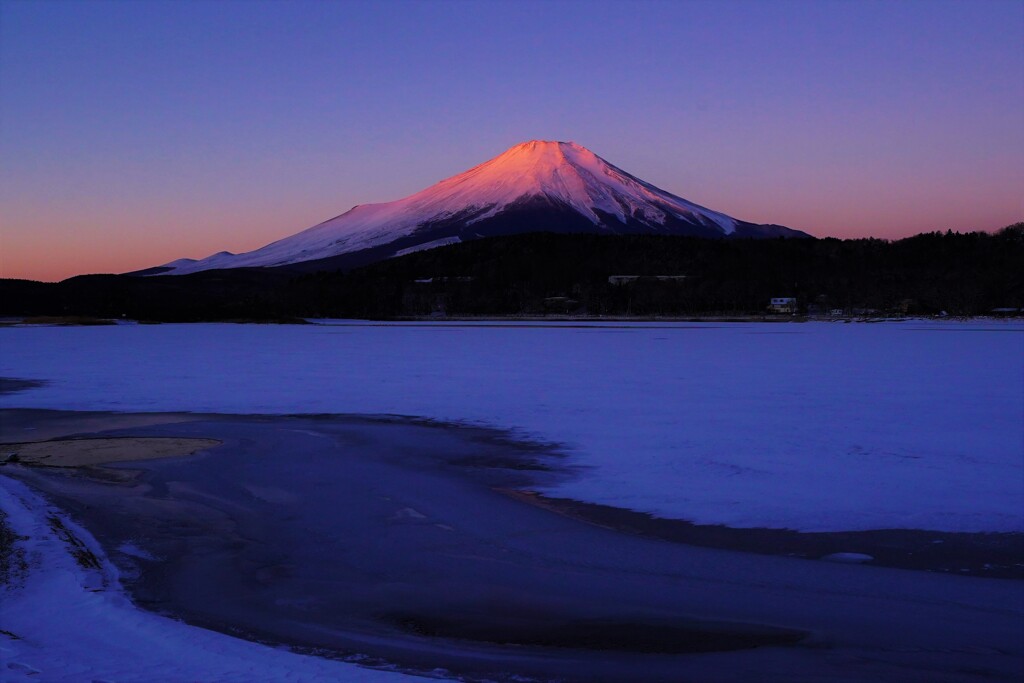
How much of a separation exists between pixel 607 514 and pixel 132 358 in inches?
890

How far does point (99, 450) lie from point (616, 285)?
336 feet

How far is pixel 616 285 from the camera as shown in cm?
11119

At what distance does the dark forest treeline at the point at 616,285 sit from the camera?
9038cm

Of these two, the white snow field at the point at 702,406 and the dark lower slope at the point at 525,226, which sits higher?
the dark lower slope at the point at 525,226

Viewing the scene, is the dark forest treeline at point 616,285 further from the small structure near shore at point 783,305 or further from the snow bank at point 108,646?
the snow bank at point 108,646

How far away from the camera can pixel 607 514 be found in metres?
7.64

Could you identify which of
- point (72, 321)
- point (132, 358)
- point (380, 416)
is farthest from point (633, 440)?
point (72, 321)

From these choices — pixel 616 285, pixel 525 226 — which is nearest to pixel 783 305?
pixel 616 285

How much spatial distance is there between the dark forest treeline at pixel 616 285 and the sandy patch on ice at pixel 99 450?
69.9m

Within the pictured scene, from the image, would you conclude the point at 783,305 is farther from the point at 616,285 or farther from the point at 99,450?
the point at 99,450

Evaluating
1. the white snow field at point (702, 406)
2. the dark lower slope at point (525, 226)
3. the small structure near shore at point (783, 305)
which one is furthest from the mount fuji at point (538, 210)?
the white snow field at point (702, 406)

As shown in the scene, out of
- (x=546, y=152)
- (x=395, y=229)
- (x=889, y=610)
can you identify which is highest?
(x=546, y=152)

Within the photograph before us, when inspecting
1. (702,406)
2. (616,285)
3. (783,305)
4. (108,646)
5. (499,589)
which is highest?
(616,285)

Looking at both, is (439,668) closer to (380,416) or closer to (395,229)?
(380,416)
